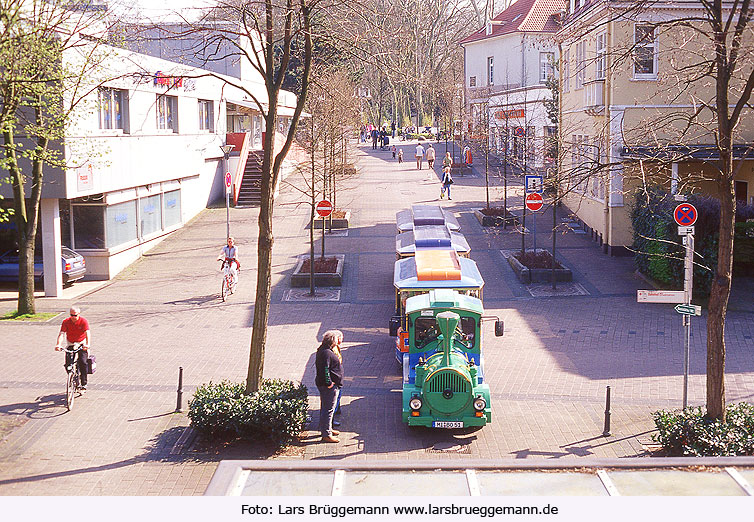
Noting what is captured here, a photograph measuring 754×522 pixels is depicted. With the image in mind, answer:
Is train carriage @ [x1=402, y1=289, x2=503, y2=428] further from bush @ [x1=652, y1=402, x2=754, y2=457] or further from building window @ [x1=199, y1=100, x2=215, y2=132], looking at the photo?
building window @ [x1=199, y1=100, x2=215, y2=132]

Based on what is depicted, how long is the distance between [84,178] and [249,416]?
44.8 feet

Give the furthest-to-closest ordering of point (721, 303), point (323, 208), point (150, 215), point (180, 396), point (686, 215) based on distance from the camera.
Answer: point (150, 215) < point (323, 208) < point (180, 396) < point (686, 215) < point (721, 303)

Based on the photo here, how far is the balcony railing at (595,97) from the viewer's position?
27066 millimetres

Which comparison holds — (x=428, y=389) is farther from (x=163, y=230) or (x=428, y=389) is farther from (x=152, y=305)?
(x=163, y=230)

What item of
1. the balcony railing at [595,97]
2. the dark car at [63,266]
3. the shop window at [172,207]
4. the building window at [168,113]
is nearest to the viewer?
the dark car at [63,266]

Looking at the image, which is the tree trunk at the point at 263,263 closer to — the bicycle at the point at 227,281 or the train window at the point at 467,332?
the train window at the point at 467,332

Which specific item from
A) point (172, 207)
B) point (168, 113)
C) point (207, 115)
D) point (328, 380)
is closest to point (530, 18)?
point (207, 115)

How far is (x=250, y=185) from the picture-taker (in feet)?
135

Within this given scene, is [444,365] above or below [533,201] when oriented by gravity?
below

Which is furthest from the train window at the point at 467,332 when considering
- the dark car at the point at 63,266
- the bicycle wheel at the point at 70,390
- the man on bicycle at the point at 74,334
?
the dark car at the point at 63,266

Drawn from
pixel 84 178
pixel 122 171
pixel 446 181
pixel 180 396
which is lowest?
pixel 180 396

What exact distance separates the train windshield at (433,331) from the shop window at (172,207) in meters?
20.7

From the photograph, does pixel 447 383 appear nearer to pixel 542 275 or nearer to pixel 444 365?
pixel 444 365

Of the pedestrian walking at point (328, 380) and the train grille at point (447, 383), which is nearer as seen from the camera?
the pedestrian walking at point (328, 380)
